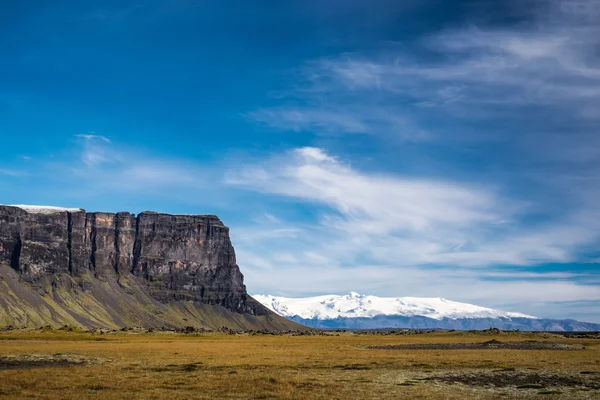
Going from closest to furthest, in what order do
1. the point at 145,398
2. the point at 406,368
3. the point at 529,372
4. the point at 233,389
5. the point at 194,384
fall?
the point at 145,398 → the point at 233,389 → the point at 194,384 → the point at 529,372 → the point at 406,368

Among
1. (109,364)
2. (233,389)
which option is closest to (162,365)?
(109,364)

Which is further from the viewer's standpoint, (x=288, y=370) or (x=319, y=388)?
(x=288, y=370)

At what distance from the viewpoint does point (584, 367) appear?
66.4 m

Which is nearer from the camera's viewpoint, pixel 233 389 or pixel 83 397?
pixel 83 397

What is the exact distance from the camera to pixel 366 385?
157ft

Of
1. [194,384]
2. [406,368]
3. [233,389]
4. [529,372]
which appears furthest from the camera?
[406,368]

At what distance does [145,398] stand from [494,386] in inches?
1119

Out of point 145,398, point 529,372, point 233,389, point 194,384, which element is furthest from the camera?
point 529,372

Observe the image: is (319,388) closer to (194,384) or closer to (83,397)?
(194,384)

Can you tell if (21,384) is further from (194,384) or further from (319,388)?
(319,388)

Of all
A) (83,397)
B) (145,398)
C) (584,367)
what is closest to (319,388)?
(145,398)

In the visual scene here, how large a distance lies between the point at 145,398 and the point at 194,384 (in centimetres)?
821

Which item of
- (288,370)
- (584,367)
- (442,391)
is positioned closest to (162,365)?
(288,370)

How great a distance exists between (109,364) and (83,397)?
29319 millimetres
